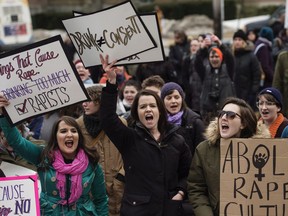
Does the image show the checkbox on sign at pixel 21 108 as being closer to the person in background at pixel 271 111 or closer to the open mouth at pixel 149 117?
the open mouth at pixel 149 117

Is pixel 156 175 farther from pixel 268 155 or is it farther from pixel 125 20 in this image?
pixel 125 20

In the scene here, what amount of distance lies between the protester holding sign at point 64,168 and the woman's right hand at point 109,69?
51 cm

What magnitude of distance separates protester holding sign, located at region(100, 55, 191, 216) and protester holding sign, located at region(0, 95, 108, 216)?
32cm

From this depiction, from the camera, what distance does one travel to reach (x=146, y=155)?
18.4 feet

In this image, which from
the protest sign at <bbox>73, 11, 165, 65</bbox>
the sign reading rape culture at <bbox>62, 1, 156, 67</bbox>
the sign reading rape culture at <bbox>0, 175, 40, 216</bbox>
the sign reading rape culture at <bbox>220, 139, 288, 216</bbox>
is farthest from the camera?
the protest sign at <bbox>73, 11, 165, 65</bbox>

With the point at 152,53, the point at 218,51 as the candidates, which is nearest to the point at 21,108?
the point at 152,53

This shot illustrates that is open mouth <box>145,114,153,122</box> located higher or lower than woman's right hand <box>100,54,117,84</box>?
lower

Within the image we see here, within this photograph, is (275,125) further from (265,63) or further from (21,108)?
(265,63)

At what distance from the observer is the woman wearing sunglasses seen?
544cm

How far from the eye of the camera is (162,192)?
5602 mm

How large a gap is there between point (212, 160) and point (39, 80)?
4.75 ft

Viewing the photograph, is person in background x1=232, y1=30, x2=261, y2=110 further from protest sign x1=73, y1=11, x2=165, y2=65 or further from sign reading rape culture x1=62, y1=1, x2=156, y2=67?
sign reading rape culture x1=62, y1=1, x2=156, y2=67

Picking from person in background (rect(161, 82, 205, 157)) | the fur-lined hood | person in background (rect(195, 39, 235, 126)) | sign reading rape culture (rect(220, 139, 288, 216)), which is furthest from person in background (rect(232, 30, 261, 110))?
sign reading rape culture (rect(220, 139, 288, 216))

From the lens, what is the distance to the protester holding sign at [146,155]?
18.2 feet
